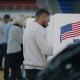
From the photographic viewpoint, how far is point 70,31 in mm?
3072

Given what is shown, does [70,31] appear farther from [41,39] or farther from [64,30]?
[41,39]

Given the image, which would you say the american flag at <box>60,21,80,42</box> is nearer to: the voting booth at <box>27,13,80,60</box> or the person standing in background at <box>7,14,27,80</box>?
the voting booth at <box>27,13,80,60</box>

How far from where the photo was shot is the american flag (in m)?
3.06

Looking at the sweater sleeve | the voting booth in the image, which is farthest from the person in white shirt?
the sweater sleeve

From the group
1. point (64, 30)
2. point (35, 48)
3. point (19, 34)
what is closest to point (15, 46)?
point (19, 34)

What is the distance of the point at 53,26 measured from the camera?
11.0 ft

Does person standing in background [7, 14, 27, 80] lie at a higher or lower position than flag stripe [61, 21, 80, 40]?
lower

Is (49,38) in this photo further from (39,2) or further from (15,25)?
(39,2)

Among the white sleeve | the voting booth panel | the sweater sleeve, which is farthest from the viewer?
the sweater sleeve

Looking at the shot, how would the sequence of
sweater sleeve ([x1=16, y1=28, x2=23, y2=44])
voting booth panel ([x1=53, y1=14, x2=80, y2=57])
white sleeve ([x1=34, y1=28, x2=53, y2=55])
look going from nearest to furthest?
white sleeve ([x1=34, y1=28, x2=53, y2=55]), voting booth panel ([x1=53, y1=14, x2=80, y2=57]), sweater sleeve ([x1=16, y1=28, x2=23, y2=44])

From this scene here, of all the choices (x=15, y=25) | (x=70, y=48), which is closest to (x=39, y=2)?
(x=15, y=25)

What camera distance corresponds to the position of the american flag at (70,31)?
3057 millimetres

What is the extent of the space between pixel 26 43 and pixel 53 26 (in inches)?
26.2

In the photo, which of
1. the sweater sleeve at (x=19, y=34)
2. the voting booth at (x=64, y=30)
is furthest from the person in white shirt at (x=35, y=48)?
the sweater sleeve at (x=19, y=34)
